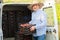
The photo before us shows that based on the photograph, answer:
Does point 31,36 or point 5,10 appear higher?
point 5,10

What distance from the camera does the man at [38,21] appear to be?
7.37ft

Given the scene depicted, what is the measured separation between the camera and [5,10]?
8.06ft

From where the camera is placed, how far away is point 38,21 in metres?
2.27

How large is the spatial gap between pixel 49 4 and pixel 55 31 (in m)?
0.43

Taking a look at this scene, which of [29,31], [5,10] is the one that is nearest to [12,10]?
[5,10]

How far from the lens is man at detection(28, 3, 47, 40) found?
2.25 metres

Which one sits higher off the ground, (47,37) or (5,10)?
(5,10)

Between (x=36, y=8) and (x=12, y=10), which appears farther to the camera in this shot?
(x=12, y=10)

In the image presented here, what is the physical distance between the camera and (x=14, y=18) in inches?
98.7

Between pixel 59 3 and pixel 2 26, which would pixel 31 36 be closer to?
pixel 2 26

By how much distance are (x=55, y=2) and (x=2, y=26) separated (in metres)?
0.91

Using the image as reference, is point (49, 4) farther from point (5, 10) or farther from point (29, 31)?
point (5, 10)

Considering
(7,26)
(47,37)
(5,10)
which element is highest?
(5,10)

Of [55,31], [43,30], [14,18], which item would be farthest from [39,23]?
[14,18]
